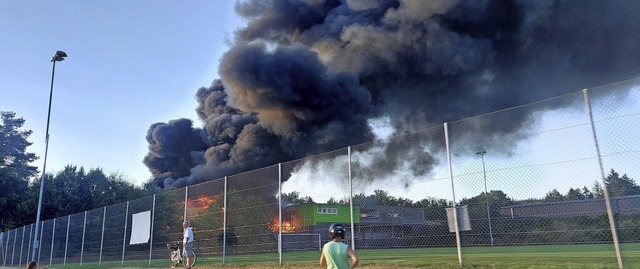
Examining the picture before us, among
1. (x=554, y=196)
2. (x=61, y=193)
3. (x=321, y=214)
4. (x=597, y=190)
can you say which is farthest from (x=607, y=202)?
(x=61, y=193)

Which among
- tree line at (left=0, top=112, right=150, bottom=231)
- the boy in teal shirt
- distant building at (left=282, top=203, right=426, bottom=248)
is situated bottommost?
the boy in teal shirt

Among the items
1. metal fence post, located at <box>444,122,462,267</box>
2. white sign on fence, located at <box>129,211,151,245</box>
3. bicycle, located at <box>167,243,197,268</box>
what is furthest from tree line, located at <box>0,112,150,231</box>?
metal fence post, located at <box>444,122,462,267</box>

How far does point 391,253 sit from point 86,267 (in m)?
14.1

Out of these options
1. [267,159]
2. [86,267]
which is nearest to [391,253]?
[86,267]

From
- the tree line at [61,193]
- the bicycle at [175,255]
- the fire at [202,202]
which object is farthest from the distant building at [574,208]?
the tree line at [61,193]

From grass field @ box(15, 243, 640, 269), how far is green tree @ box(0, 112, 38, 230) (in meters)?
37.1

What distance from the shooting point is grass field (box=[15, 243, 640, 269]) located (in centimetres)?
836

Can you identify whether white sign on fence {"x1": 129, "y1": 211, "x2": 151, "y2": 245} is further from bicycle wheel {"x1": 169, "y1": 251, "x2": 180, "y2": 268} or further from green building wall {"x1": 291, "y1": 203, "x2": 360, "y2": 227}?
green building wall {"x1": 291, "y1": 203, "x2": 360, "y2": 227}

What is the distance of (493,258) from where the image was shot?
10.3m

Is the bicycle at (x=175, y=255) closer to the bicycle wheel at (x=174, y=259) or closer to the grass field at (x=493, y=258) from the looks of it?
the bicycle wheel at (x=174, y=259)

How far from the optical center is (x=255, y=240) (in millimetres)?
14445

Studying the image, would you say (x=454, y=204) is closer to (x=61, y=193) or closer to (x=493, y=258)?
(x=493, y=258)

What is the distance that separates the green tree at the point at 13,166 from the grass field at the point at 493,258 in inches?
1462

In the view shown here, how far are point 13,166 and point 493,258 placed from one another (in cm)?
7290
